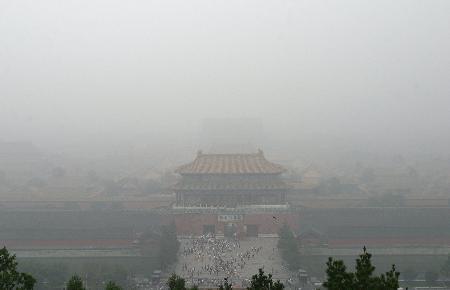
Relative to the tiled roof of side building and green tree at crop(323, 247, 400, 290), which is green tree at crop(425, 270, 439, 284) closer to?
the tiled roof of side building

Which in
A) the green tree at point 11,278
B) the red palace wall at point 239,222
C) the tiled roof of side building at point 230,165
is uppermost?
the tiled roof of side building at point 230,165

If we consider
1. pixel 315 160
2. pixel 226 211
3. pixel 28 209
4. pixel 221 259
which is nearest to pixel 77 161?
pixel 315 160

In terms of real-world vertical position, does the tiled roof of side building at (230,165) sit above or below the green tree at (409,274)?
above

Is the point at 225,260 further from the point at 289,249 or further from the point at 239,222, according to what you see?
the point at 239,222

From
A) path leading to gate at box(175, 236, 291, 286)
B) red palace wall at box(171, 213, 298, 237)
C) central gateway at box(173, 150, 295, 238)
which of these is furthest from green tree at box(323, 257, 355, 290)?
red palace wall at box(171, 213, 298, 237)

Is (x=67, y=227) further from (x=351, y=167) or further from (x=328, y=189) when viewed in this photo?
(x=351, y=167)

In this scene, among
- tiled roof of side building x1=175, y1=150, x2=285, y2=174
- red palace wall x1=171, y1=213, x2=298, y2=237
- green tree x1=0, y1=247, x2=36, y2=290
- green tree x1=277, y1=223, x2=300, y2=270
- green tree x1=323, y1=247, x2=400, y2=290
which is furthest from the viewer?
tiled roof of side building x1=175, y1=150, x2=285, y2=174

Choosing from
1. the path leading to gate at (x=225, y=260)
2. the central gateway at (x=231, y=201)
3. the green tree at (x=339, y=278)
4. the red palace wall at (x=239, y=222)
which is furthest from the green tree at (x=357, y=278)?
the red palace wall at (x=239, y=222)

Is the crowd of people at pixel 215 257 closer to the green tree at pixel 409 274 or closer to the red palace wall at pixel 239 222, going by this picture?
the red palace wall at pixel 239 222
